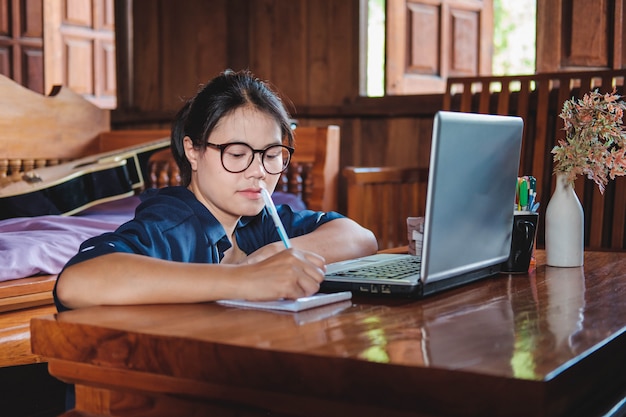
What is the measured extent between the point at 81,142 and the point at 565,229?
97.3 inches

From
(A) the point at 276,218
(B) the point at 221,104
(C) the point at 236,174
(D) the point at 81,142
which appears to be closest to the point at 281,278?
(A) the point at 276,218

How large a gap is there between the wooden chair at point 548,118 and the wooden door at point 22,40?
3.31 meters

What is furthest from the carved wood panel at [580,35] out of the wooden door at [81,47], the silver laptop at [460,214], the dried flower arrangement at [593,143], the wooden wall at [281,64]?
the wooden door at [81,47]

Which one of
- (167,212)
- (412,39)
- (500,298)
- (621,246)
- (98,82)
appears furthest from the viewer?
(98,82)

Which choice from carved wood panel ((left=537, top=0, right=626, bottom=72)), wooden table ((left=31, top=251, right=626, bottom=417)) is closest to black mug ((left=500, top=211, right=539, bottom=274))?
wooden table ((left=31, top=251, right=626, bottom=417))

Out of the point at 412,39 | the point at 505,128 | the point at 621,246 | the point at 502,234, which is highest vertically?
the point at 412,39

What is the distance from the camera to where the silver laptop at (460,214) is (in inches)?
46.1

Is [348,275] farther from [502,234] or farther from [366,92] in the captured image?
[366,92]

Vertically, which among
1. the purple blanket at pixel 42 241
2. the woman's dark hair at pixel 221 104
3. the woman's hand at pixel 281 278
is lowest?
the purple blanket at pixel 42 241

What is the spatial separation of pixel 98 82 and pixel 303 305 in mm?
5113

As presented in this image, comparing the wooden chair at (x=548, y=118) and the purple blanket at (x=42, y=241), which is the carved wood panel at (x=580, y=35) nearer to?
the wooden chair at (x=548, y=118)

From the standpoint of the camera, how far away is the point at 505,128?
4.58 ft

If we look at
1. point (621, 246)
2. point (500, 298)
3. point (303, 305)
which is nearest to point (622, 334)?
point (500, 298)

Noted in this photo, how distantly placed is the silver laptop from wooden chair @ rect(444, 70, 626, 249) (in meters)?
1.59
